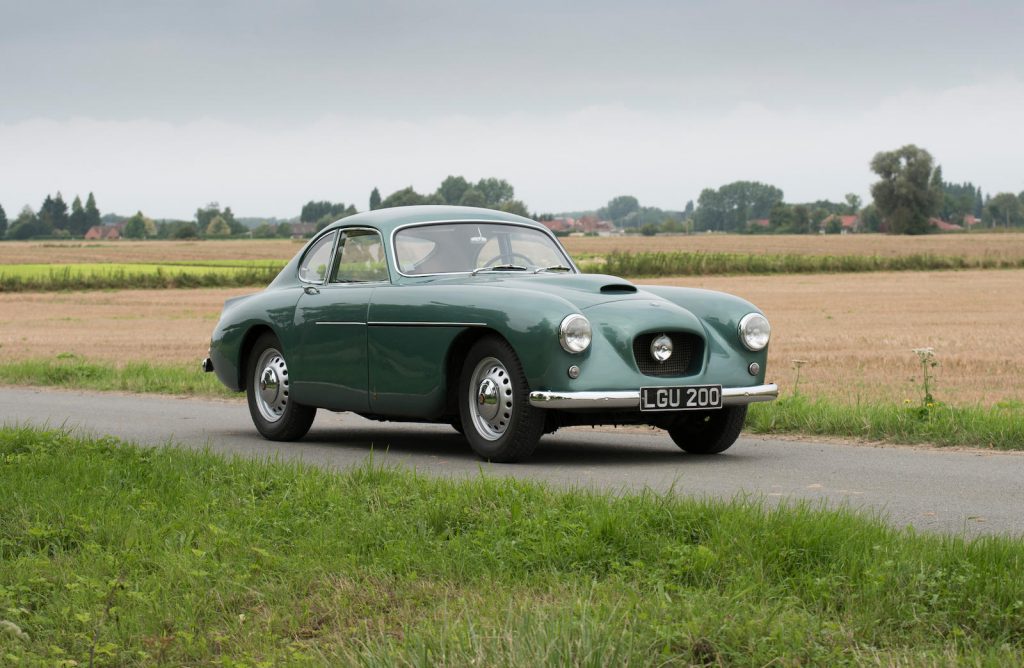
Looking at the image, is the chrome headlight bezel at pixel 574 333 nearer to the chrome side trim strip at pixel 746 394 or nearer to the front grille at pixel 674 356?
the front grille at pixel 674 356

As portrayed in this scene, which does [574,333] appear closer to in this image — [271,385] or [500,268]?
[500,268]

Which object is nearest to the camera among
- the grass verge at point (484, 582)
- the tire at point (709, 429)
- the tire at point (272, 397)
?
the grass verge at point (484, 582)

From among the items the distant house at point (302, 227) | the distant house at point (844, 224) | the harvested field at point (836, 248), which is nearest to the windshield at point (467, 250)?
A: the harvested field at point (836, 248)

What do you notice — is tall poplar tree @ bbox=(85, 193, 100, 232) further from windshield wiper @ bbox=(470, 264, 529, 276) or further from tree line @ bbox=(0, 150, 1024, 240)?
windshield wiper @ bbox=(470, 264, 529, 276)

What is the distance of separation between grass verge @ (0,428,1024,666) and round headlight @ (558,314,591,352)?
2079mm

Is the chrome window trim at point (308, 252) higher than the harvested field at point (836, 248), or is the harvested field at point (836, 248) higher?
the chrome window trim at point (308, 252)

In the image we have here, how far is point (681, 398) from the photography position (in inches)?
354

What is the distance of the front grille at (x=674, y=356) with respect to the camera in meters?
9.08

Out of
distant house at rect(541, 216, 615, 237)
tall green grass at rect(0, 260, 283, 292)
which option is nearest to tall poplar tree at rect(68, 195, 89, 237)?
distant house at rect(541, 216, 615, 237)

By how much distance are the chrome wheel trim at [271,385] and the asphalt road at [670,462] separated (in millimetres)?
269

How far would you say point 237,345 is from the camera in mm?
11414

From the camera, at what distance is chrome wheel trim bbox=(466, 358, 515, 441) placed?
29.6 feet

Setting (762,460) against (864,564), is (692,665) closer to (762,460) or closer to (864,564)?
(864,564)

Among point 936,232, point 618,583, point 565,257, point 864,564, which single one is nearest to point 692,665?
point 618,583
